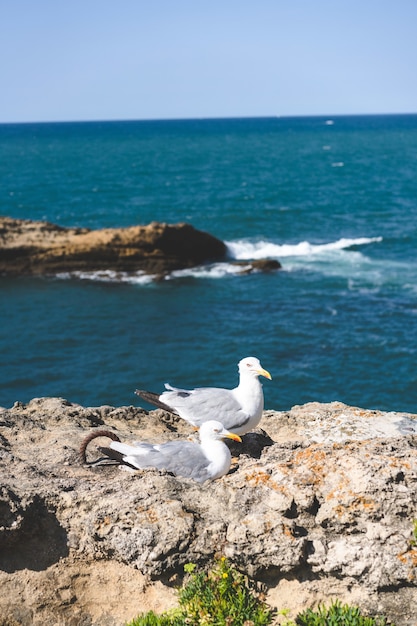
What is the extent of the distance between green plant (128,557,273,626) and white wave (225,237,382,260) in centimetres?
4486

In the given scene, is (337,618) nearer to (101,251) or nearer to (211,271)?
(211,271)

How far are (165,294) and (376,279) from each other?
1324 centimetres

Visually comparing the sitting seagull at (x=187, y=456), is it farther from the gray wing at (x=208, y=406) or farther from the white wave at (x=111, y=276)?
the white wave at (x=111, y=276)

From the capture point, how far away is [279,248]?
54688 mm

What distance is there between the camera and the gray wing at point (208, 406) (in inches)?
415

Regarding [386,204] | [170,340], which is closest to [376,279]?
[170,340]

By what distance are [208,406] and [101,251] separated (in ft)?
122

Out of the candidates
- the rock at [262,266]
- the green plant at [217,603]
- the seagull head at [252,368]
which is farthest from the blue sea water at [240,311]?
the green plant at [217,603]

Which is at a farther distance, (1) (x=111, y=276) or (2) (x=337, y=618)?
(1) (x=111, y=276)

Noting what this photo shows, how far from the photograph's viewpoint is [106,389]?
3028cm

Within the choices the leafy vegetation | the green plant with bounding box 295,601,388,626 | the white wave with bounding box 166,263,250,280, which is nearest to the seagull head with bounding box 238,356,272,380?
the leafy vegetation

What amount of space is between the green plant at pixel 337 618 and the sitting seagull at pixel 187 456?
6.95 feet

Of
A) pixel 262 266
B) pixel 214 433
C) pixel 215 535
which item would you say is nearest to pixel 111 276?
pixel 262 266

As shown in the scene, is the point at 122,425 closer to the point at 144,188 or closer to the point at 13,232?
the point at 13,232
